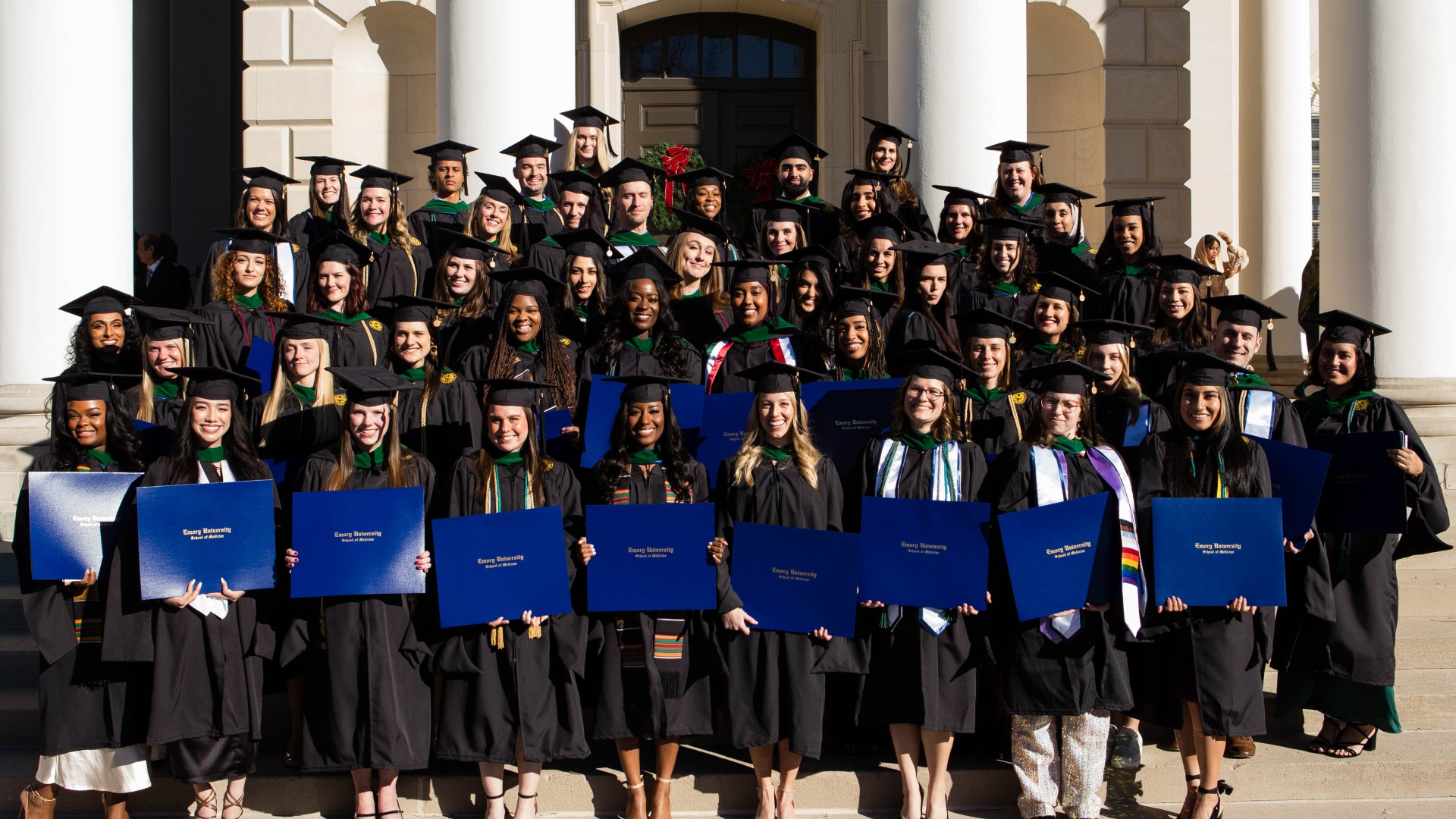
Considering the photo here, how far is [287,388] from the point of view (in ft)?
20.5

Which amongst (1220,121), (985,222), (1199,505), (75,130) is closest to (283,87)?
(75,130)

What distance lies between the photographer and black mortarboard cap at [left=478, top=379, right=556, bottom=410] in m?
5.61

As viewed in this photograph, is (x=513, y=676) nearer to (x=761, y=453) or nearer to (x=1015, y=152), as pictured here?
(x=761, y=453)

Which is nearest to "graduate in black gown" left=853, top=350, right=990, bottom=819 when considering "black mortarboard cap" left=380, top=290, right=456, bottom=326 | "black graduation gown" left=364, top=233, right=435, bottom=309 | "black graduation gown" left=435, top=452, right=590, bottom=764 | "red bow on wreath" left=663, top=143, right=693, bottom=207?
"black graduation gown" left=435, top=452, right=590, bottom=764

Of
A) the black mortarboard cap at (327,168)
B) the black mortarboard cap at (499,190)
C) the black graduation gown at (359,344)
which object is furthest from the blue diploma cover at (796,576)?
the black mortarboard cap at (327,168)

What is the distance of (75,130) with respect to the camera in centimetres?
855

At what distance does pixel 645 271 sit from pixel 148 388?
2444 mm

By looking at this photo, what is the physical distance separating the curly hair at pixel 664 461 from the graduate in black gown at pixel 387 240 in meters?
2.63

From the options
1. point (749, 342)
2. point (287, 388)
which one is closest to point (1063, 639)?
point (749, 342)

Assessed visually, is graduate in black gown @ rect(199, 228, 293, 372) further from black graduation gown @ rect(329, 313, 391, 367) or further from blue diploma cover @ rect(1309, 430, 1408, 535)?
blue diploma cover @ rect(1309, 430, 1408, 535)

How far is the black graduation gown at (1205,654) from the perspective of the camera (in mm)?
5559

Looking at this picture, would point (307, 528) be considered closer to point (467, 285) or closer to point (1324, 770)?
point (467, 285)

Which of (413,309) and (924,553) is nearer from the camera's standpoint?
(924,553)

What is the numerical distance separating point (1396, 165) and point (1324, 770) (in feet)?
13.2
